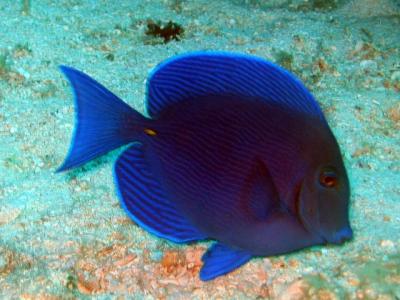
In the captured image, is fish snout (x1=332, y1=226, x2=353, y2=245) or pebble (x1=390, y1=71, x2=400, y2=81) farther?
pebble (x1=390, y1=71, x2=400, y2=81)

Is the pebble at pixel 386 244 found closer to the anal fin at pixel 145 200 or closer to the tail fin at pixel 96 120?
the anal fin at pixel 145 200

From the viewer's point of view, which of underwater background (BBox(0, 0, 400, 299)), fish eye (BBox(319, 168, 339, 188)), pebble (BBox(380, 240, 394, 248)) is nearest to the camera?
fish eye (BBox(319, 168, 339, 188))

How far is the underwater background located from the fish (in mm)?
534

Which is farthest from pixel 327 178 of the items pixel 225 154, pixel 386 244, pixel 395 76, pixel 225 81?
pixel 395 76

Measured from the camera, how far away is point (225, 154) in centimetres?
187

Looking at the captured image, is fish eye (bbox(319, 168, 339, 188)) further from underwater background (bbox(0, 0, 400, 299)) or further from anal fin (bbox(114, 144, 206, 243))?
underwater background (bbox(0, 0, 400, 299))

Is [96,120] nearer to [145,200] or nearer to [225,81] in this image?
[145,200]

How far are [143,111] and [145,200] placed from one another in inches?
75.9

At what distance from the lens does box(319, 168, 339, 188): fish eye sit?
1.75 m

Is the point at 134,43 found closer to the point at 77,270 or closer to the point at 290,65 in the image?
the point at 290,65

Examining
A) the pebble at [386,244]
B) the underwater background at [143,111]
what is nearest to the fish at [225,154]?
the underwater background at [143,111]

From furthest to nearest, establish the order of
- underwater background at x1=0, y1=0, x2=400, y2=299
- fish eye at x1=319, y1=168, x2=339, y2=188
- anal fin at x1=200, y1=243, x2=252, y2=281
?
underwater background at x1=0, y1=0, x2=400, y2=299 → anal fin at x1=200, y1=243, x2=252, y2=281 → fish eye at x1=319, y1=168, x2=339, y2=188

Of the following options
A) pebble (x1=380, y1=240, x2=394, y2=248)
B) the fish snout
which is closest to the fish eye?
the fish snout

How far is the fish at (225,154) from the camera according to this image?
1.78 meters
